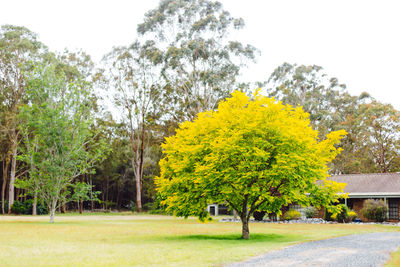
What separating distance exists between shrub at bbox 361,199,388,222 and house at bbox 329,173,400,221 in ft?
6.13

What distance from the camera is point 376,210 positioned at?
1228 inches

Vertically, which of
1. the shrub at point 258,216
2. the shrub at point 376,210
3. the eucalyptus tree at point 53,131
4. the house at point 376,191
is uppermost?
the eucalyptus tree at point 53,131

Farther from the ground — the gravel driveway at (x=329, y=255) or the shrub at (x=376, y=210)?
the shrub at (x=376, y=210)

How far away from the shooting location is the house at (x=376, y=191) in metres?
33.2

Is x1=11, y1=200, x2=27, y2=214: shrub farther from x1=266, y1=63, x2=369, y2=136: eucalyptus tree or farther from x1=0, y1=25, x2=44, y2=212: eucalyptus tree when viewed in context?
x1=266, y1=63, x2=369, y2=136: eucalyptus tree

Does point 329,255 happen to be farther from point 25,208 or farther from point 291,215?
point 25,208

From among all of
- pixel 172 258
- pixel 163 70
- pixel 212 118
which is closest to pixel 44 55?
pixel 163 70

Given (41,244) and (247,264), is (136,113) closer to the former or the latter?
(41,244)

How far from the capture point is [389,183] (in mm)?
34219

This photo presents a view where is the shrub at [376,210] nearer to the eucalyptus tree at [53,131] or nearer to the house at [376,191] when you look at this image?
the house at [376,191]

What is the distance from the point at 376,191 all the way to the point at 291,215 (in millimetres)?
7149

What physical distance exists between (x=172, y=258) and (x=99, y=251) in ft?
10.3

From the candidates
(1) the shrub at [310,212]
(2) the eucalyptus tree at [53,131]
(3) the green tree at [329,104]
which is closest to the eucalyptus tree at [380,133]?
(3) the green tree at [329,104]

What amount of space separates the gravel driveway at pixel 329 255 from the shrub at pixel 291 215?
740 inches
